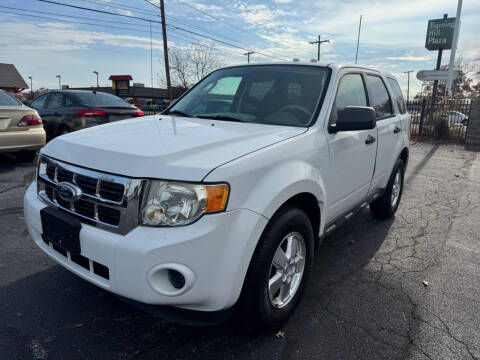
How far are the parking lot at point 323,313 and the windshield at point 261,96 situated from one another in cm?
146

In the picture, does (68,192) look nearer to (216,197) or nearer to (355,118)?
(216,197)

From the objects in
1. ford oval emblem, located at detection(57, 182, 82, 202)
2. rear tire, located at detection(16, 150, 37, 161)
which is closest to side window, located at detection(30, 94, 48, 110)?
rear tire, located at detection(16, 150, 37, 161)

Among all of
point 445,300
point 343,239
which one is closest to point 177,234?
point 445,300

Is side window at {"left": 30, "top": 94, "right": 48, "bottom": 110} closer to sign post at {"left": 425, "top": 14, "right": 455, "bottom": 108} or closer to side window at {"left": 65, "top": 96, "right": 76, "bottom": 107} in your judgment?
side window at {"left": 65, "top": 96, "right": 76, "bottom": 107}

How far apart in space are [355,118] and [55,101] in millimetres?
8309

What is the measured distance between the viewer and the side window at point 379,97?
12.4 feet

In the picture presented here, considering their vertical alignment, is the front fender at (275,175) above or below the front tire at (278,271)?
above

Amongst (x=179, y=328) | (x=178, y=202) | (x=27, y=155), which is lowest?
(x=179, y=328)

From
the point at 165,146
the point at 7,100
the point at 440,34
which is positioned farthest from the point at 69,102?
the point at 440,34

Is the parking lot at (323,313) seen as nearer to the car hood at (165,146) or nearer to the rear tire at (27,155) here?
the car hood at (165,146)

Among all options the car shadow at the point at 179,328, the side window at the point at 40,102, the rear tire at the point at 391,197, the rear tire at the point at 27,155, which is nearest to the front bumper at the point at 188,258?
the car shadow at the point at 179,328

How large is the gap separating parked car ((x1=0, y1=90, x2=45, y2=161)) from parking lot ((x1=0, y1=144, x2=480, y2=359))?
9.58ft

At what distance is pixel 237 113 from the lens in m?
3.08

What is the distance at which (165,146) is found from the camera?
6.69 feet
